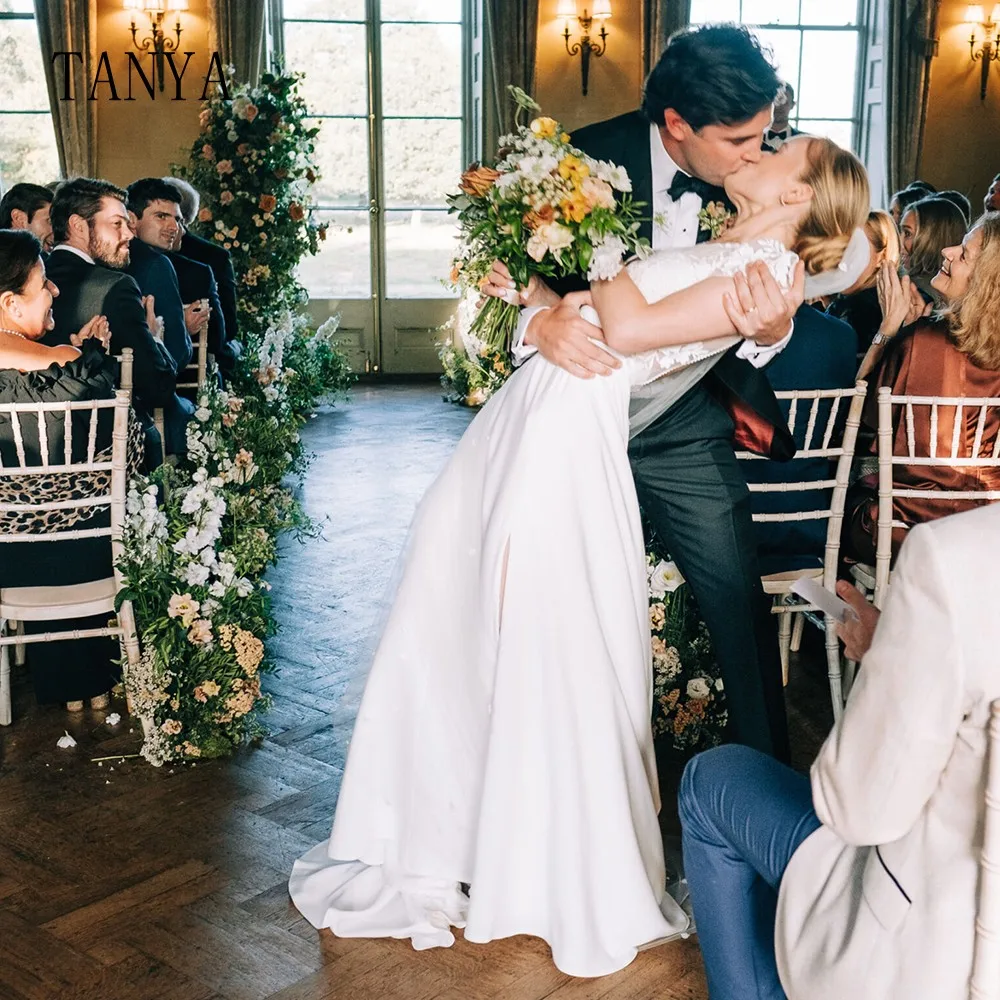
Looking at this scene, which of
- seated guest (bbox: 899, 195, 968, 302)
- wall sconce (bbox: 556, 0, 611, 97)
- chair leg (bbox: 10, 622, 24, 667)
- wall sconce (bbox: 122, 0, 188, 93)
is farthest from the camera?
wall sconce (bbox: 556, 0, 611, 97)

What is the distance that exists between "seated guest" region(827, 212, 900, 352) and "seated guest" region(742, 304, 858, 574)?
0.91 meters

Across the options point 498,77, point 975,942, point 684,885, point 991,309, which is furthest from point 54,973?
point 498,77

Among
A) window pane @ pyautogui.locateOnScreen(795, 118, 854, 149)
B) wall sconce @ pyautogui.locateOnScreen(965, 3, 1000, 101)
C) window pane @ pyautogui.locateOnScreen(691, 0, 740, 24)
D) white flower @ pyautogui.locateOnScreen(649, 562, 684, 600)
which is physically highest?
window pane @ pyautogui.locateOnScreen(691, 0, 740, 24)

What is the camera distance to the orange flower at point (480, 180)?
2.45 m

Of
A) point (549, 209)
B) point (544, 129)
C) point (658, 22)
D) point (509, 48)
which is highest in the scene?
point (658, 22)

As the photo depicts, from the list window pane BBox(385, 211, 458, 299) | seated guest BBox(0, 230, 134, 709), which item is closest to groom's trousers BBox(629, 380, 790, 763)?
seated guest BBox(0, 230, 134, 709)

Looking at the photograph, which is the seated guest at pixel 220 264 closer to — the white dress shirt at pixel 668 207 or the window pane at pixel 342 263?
the white dress shirt at pixel 668 207

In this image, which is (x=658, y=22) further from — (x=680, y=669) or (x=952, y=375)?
(x=680, y=669)

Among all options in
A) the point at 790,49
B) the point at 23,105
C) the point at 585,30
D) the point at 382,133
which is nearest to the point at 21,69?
the point at 23,105

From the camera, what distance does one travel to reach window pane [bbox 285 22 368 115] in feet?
36.5

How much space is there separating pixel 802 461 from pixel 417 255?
27.4ft

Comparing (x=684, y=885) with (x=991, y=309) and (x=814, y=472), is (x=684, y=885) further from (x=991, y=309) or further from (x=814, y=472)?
(x=991, y=309)

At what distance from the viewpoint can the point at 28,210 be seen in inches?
232

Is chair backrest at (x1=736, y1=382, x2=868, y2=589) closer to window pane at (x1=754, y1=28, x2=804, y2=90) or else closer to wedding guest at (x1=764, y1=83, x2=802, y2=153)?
wedding guest at (x1=764, y1=83, x2=802, y2=153)
